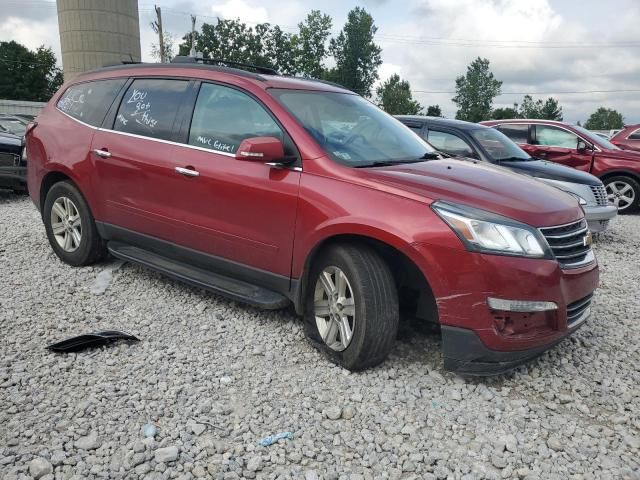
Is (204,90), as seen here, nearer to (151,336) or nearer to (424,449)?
(151,336)

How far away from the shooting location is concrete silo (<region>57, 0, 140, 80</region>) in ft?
102

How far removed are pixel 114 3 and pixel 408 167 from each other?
A: 32.9 meters

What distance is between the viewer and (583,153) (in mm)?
9758

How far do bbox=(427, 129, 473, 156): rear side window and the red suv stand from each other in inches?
120

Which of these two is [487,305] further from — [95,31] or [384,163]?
[95,31]

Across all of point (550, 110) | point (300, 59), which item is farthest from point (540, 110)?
point (300, 59)

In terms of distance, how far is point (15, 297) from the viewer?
4.45 meters

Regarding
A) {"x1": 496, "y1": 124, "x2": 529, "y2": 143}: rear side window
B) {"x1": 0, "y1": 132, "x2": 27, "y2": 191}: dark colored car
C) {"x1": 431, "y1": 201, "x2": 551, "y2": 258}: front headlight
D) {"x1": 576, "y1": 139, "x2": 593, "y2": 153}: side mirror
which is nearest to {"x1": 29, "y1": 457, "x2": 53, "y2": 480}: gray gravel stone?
{"x1": 431, "y1": 201, "x2": 551, "y2": 258}: front headlight

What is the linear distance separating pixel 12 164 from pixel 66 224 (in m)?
4.84

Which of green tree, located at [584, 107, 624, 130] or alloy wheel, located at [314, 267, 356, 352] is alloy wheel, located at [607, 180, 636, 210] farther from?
green tree, located at [584, 107, 624, 130]

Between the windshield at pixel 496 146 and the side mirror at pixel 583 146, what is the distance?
2.51 meters

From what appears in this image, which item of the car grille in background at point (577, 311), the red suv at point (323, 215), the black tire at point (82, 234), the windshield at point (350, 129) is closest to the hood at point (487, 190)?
the red suv at point (323, 215)

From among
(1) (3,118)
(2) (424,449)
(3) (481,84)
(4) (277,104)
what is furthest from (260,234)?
(3) (481,84)

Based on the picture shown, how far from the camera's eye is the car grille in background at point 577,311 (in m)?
3.24
